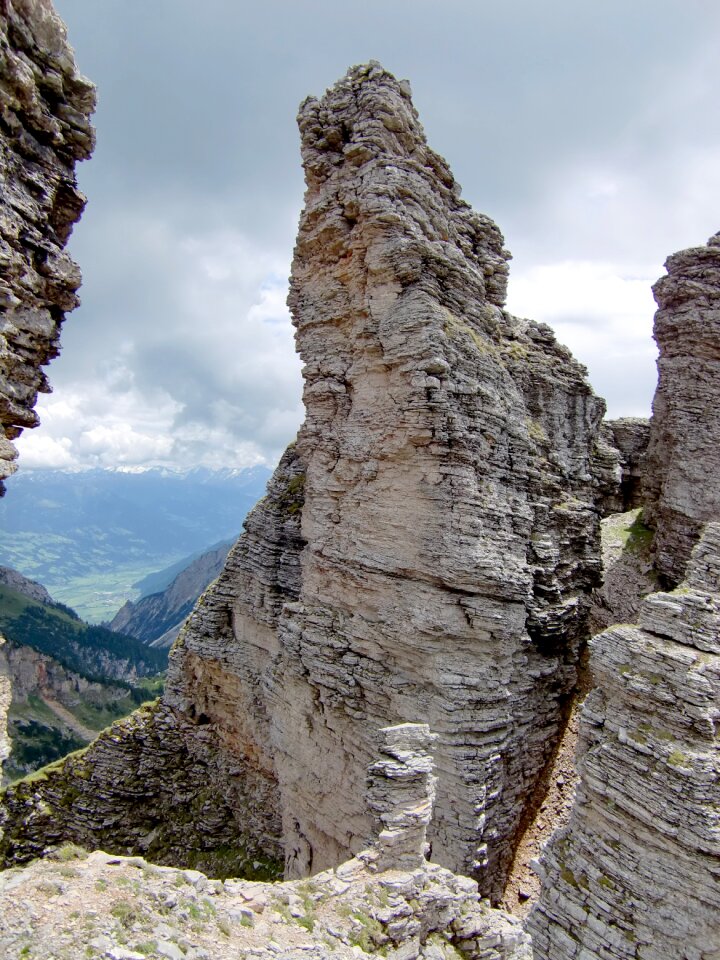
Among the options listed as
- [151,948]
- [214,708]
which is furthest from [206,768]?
[151,948]

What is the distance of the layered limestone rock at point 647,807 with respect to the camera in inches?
568

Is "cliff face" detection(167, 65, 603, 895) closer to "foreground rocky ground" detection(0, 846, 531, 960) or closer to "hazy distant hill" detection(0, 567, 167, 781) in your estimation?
"foreground rocky ground" detection(0, 846, 531, 960)

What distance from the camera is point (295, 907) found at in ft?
47.9

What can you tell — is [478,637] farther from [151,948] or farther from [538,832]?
[151,948]

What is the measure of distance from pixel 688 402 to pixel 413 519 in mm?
19701

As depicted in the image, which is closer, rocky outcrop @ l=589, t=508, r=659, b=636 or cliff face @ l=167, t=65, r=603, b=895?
cliff face @ l=167, t=65, r=603, b=895

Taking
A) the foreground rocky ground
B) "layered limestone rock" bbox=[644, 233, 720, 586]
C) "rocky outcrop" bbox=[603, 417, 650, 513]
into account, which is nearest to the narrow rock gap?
the foreground rocky ground

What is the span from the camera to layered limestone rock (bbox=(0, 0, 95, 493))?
1041cm

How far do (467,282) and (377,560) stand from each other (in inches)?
517

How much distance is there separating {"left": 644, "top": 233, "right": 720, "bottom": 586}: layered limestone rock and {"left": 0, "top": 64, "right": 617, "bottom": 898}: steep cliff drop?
4.47 m

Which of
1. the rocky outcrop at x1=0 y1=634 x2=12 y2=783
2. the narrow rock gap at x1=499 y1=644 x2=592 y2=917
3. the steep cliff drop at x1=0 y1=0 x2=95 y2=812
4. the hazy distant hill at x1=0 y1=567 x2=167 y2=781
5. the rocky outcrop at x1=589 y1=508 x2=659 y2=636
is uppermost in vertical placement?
the steep cliff drop at x1=0 y1=0 x2=95 y2=812

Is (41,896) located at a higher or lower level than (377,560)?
lower

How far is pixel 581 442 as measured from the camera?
2964 cm

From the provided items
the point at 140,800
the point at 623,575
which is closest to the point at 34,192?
the point at 623,575
